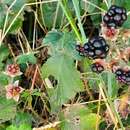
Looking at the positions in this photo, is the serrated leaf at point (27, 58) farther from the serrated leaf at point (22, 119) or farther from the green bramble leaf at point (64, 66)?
the serrated leaf at point (22, 119)

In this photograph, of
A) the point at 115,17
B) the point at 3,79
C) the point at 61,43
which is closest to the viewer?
the point at 115,17

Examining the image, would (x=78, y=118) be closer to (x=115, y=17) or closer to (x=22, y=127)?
(x=22, y=127)

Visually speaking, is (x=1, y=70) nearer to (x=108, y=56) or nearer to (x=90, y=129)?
(x=90, y=129)

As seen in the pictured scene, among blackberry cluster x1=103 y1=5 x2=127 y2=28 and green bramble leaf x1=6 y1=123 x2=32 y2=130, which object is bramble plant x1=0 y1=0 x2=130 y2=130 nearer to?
green bramble leaf x1=6 y1=123 x2=32 y2=130

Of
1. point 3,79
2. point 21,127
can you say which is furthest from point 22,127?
point 3,79

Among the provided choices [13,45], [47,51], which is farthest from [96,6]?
[13,45]

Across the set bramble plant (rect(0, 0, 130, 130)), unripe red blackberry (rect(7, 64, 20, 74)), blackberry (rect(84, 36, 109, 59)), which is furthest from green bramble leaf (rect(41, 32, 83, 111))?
blackberry (rect(84, 36, 109, 59))

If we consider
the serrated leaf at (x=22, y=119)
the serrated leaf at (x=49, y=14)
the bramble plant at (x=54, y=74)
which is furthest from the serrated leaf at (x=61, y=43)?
the serrated leaf at (x=22, y=119)
